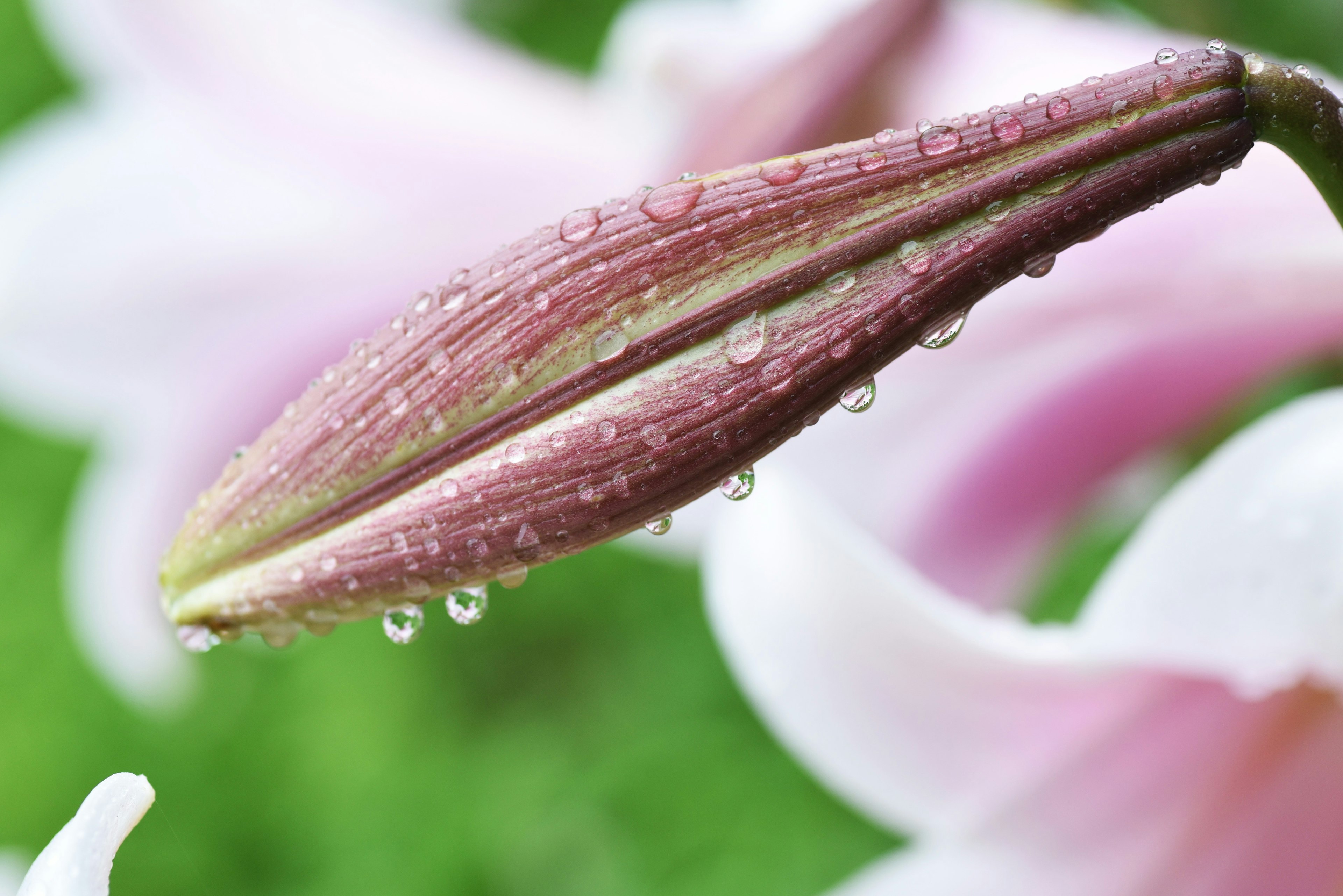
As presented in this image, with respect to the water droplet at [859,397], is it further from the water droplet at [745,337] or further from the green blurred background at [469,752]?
the green blurred background at [469,752]

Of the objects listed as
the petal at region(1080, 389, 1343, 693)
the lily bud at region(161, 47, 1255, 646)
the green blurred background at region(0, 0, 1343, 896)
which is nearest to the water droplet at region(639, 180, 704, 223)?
the lily bud at region(161, 47, 1255, 646)

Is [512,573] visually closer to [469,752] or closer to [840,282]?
[840,282]

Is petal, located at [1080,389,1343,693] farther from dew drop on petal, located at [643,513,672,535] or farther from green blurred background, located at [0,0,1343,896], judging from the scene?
green blurred background, located at [0,0,1343,896]

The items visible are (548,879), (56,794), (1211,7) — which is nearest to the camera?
(1211,7)

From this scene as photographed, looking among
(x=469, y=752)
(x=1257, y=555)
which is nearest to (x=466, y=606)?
(x=1257, y=555)

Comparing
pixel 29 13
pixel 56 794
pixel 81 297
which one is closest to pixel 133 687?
pixel 81 297

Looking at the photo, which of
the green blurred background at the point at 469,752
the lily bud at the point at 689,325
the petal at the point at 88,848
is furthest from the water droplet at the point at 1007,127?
the green blurred background at the point at 469,752

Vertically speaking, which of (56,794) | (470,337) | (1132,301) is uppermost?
(1132,301)

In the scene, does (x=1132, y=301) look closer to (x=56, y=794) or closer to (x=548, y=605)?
(x=548, y=605)
